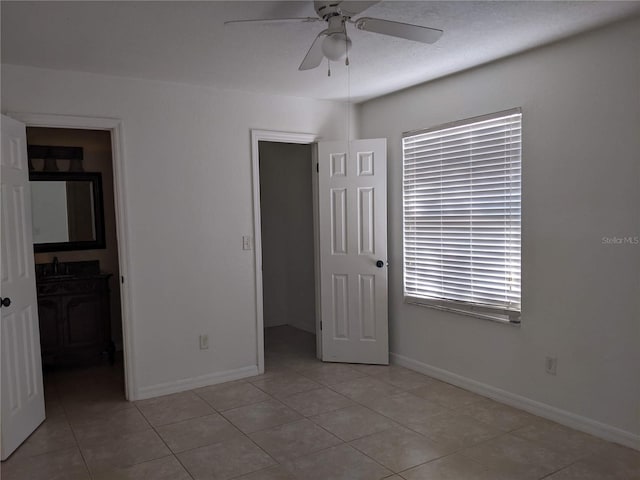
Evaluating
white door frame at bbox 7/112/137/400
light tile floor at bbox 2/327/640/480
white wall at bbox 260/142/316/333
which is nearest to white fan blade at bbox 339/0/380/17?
white door frame at bbox 7/112/137/400

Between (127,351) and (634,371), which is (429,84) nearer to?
(634,371)

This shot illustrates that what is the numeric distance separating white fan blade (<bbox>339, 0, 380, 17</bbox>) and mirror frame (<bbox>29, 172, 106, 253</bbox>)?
11.7ft

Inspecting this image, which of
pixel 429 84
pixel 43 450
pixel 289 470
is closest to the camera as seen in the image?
pixel 289 470

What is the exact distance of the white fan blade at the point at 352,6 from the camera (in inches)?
82.0

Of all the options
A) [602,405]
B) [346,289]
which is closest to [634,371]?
[602,405]

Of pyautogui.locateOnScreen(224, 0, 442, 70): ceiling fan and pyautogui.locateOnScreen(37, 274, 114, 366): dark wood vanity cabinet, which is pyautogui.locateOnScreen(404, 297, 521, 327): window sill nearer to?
pyautogui.locateOnScreen(224, 0, 442, 70): ceiling fan

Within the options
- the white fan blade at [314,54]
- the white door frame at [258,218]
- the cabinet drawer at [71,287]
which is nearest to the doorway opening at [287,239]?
the white door frame at [258,218]

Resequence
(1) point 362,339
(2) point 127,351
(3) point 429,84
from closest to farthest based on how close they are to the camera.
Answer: (2) point 127,351, (3) point 429,84, (1) point 362,339

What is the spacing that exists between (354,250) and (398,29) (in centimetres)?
242

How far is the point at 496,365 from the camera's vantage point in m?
3.58

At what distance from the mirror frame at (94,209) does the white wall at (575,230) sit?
3.50 metres

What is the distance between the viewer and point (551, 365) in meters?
3.21

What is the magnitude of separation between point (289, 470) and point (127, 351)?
1.75 m

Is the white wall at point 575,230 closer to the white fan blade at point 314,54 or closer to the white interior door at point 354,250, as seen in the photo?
the white interior door at point 354,250
